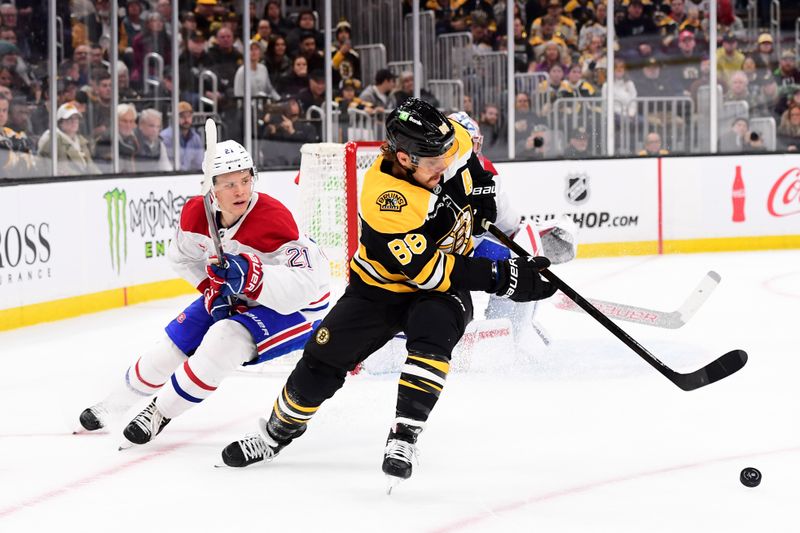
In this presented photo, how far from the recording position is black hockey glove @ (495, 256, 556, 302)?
317 cm

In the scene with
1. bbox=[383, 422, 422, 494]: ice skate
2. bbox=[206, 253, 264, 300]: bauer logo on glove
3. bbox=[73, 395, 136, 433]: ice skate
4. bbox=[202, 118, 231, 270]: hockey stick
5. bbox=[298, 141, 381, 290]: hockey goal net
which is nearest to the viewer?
bbox=[383, 422, 422, 494]: ice skate

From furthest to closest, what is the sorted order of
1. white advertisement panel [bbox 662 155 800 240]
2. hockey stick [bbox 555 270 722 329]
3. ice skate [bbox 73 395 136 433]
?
white advertisement panel [bbox 662 155 800 240], hockey stick [bbox 555 270 722 329], ice skate [bbox 73 395 136 433]

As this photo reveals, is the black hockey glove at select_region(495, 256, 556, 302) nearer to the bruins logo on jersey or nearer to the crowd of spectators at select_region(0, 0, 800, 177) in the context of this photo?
the bruins logo on jersey

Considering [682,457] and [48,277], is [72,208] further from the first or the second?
[682,457]

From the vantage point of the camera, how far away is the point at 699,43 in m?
9.64

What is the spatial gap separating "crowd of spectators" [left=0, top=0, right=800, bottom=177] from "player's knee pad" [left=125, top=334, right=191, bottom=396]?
10.6ft

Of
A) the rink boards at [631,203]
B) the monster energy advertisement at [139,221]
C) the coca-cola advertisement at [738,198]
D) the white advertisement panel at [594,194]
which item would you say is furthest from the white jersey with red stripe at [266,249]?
the coca-cola advertisement at [738,198]

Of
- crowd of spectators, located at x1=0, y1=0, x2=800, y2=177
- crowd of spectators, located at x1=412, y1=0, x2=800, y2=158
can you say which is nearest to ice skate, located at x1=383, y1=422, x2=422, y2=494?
crowd of spectators, located at x1=0, y1=0, x2=800, y2=177

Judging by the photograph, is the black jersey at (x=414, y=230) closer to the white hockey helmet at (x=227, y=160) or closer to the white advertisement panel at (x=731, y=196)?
the white hockey helmet at (x=227, y=160)

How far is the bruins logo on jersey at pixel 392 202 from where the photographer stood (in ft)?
10.1

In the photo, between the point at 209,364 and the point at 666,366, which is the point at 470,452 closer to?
the point at 666,366

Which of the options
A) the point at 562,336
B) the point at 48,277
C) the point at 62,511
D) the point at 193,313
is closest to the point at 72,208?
the point at 48,277

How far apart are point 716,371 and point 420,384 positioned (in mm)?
858

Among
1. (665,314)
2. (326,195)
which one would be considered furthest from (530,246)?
(326,195)
